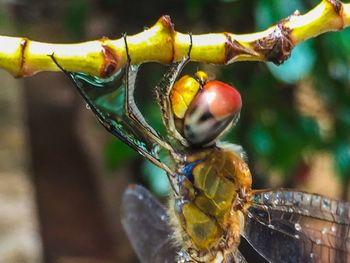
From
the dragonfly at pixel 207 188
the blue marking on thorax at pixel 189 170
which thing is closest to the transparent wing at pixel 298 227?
the dragonfly at pixel 207 188

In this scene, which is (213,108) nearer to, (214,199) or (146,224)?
(214,199)

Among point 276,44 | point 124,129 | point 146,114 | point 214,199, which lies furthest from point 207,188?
point 146,114

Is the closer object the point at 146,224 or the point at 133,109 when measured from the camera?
the point at 133,109

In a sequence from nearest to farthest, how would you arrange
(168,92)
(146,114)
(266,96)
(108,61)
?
(108,61) → (168,92) → (146,114) → (266,96)

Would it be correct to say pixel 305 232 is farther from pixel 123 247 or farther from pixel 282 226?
pixel 123 247

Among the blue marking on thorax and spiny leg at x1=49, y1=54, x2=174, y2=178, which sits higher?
the blue marking on thorax

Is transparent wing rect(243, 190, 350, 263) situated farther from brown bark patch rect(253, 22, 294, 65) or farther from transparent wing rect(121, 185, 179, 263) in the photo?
brown bark patch rect(253, 22, 294, 65)

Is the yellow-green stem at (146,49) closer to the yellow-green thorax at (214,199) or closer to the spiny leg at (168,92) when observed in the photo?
the spiny leg at (168,92)

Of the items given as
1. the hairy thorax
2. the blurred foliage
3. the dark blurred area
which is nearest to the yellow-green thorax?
the hairy thorax
